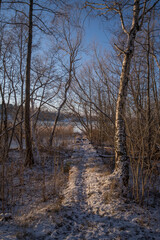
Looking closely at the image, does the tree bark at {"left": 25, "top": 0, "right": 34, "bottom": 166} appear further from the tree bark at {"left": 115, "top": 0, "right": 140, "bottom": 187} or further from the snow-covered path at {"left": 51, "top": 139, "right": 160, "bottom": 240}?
the tree bark at {"left": 115, "top": 0, "right": 140, "bottom": 187}

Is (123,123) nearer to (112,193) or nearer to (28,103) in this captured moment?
(112,193)

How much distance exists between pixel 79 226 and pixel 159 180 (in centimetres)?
322

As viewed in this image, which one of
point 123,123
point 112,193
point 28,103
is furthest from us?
point 28,103

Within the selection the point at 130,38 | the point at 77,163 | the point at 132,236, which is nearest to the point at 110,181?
the point at 132,236

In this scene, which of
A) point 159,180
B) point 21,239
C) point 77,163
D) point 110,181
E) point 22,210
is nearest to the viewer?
point 21,239

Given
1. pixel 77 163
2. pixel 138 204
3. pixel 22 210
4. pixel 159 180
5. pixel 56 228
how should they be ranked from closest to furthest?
pixel 56 228 < pixel 138 204 < pixel 22 210 < pixel 159 180 < pixel 77 163

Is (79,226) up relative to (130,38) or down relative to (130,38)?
down

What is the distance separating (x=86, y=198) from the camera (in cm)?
302

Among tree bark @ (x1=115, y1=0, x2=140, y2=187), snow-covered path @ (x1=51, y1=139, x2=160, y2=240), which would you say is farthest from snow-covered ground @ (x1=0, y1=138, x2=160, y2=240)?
tree bark @ (x1=115, y1=0, x2=140, y2=187)

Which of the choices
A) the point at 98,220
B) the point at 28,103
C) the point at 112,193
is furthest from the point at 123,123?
the point at 28,103

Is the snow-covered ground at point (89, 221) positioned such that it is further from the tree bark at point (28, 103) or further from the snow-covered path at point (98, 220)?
the tree bark at point (28, 103)

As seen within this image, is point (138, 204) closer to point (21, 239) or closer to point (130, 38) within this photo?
point (21, 239)

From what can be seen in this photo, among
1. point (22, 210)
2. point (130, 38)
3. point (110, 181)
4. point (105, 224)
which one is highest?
point (130, 38)

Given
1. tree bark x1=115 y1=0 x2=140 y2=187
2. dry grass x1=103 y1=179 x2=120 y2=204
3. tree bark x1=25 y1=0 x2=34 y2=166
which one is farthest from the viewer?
tree bark x1=25 y1=0 x2=34 y2=166
